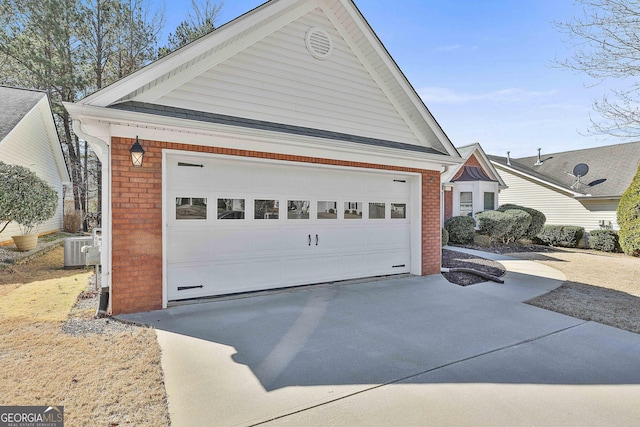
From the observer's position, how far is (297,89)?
21.9 ft

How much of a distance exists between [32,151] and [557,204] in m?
26.7

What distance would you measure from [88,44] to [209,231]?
67.0 feet

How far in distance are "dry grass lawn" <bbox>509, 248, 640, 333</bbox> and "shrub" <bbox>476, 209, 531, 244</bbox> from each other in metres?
4.12

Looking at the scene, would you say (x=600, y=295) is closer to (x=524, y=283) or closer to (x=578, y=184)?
(x=524, y=283)

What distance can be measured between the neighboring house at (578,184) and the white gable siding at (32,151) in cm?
2492

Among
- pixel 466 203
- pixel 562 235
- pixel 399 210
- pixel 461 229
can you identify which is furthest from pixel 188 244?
pixel 562 235

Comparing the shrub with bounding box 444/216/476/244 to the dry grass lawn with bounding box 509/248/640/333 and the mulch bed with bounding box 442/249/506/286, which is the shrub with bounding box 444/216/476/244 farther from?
the dry grass lawn with bounding box 509/248/640/333

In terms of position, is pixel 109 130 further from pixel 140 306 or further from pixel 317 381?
pixel 317 381

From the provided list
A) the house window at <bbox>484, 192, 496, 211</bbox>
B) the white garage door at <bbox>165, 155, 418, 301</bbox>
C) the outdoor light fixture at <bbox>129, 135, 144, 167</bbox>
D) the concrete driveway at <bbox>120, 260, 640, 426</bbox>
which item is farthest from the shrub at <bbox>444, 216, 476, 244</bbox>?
the outdoor light fixture at <bbox>129, 135, 144, 167</bbox>

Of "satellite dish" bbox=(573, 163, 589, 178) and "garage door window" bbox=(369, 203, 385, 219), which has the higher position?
"satellite dish" bbox=(573, 163, 589, 178)

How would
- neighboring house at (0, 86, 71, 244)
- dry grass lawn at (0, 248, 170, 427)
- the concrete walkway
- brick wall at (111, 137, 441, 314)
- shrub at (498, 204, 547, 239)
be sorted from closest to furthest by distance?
dry grass lawn at (0, 248, 170, 427)
brick wall at (111, 137, 441, 314)
the concrete walkway
neighboring house at (0, 86, 71, 244)
shrub at (498, 204, 547, 239)

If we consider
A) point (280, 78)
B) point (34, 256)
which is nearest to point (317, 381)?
point (280, 78)

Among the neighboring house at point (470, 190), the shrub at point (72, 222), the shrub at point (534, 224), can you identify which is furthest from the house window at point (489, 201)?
the shrub at point (72, 222)

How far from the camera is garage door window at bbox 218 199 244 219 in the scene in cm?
594
